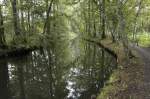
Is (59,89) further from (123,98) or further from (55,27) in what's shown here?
(55,27)

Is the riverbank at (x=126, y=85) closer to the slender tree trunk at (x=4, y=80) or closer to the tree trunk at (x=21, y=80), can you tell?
the tree trunk at (x=21, y=80)

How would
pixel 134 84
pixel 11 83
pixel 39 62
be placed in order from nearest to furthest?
pixel 134 84 → pixel 11 83 → pixel 39 62

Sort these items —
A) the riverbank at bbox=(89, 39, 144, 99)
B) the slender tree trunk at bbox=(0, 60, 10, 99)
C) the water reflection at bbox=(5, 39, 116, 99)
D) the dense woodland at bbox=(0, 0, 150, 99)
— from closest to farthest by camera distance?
the riverbank at bbox=(89, 39, 144, 99), the water reflection at bbox=(5, 39, 116, 99), the slender tree trunk at bbox=(0, 60, 10, 99), the dense woodland at bbox=(0, 0, 150, 99)

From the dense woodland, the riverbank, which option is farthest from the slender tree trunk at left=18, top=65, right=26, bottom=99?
the riverbank

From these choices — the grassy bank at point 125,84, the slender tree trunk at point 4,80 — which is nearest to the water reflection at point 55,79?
the slender tree trunk at point 4,80

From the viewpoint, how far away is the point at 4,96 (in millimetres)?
14336

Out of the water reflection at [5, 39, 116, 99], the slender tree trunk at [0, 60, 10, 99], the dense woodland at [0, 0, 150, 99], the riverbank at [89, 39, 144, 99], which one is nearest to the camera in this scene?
the riverbank at [89, 39, 144, 99]

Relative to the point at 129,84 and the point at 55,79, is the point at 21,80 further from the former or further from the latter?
the point at 129,84

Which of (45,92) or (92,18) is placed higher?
(92,18)

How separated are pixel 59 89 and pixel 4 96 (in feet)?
10.5

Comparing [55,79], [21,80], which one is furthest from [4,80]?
[55,79]

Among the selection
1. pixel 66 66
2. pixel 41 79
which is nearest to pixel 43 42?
pixel 66 66

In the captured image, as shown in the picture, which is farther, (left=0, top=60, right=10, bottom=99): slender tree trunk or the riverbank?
(left=0, top=60, right=10, bottom=99): slender tree trunk

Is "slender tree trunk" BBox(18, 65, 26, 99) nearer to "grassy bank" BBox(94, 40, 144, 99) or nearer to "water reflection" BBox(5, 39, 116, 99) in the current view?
"water reflection" BBox(5, 39, 116, 99)
